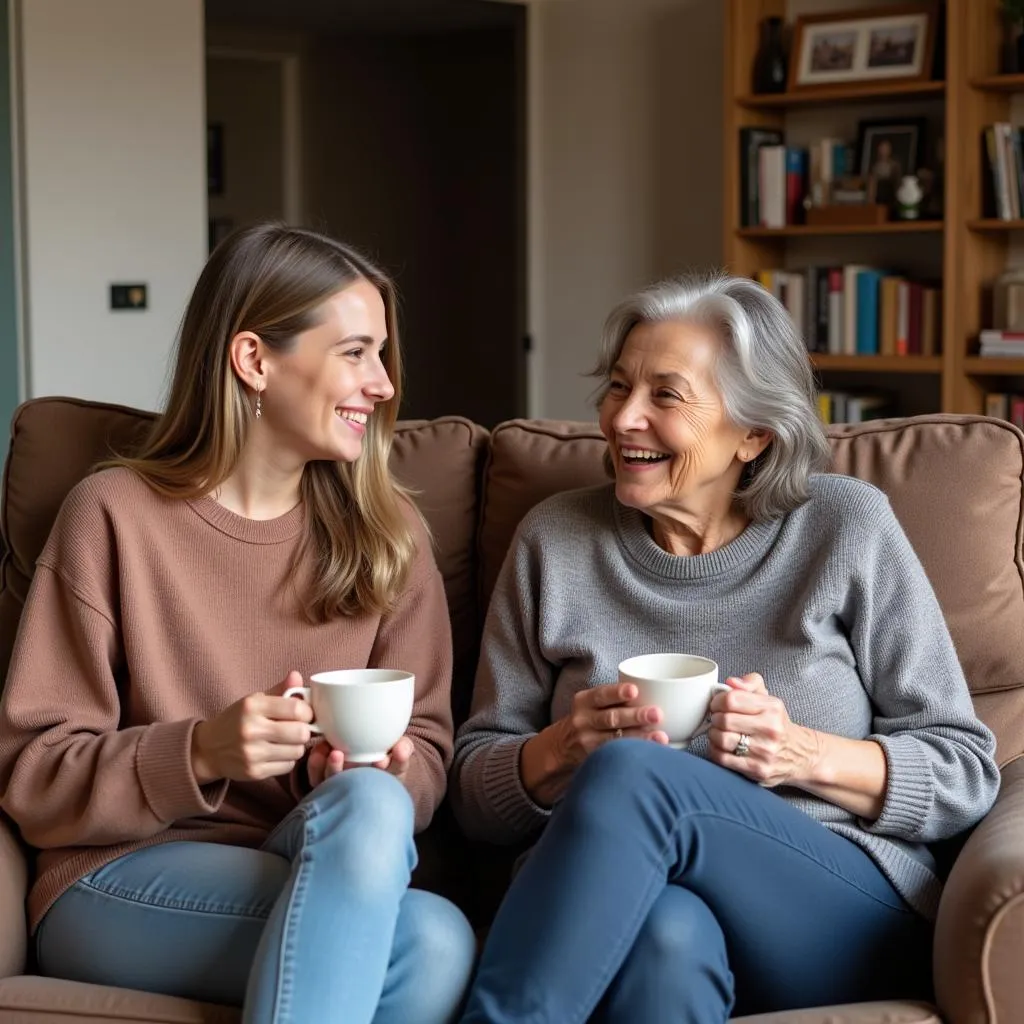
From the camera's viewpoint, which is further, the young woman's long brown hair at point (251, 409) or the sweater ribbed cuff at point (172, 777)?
the young woman's long brown hair at point (251, 409)

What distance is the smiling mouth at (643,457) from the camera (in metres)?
1.88

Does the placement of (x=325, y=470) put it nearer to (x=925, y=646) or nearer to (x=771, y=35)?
(x=925, y=646)

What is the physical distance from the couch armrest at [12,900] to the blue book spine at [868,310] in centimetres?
348

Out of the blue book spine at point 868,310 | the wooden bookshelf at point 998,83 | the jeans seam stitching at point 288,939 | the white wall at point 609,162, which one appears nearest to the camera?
the jeans seam stitching at point 288,939

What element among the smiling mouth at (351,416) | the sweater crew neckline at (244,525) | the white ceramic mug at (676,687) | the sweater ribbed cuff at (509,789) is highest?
the smiling mouth at (351,416)

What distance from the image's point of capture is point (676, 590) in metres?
1.89

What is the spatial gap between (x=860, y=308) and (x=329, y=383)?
3179mm

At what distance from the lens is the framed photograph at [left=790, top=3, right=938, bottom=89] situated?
450cm

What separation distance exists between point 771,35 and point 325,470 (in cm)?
334

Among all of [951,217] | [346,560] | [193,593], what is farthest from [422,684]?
[951,217]

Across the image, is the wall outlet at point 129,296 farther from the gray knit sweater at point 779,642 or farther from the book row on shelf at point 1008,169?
the gray knit sweater at point 779,642

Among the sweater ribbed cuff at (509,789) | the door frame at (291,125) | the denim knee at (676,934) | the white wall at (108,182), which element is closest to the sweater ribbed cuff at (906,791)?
the denim knee at (676,934)

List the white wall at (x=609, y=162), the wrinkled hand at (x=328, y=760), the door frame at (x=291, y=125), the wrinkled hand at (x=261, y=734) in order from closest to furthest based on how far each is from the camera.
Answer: the wrinkled hand at (x=261, y=734), the wrinkled hand at (x=328, y=760), the white wall at (x=609, y=162), the door frame at (x=291, y=125)

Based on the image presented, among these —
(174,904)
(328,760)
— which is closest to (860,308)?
(328,760)
